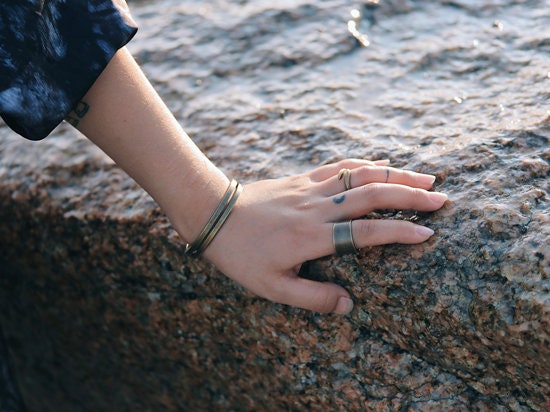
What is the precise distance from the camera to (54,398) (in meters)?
2.84

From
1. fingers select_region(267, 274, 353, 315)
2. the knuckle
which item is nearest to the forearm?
fingers select_region(267, 274, 353, 315)

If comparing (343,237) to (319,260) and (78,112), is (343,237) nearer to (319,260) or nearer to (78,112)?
(319,260)

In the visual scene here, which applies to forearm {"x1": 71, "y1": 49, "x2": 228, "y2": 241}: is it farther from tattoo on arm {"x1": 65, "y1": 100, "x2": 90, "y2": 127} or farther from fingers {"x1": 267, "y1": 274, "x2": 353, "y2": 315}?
fingers {"x1": 267, "y1": 274, "x2": 353, "y2": 315}

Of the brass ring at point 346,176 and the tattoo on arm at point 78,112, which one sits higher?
the tattoo on arm at point 78,112

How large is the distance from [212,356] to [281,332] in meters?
0.31

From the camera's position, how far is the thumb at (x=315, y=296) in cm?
178

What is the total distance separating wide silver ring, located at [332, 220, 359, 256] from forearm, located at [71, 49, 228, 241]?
31 cm

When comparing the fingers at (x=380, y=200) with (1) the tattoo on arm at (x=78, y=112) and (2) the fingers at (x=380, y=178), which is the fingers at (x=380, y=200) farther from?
(1) the tattoo on arm at (x=78, y=112)

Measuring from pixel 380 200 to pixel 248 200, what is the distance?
0.34 metres

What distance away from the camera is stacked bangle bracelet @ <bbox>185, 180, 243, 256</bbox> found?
1774 millimetres

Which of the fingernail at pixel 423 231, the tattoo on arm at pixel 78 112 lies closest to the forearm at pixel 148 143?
the tattoo on arm at pixel 78 112

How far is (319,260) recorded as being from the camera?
1841 mm

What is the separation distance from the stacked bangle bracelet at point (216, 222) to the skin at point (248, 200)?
1cm

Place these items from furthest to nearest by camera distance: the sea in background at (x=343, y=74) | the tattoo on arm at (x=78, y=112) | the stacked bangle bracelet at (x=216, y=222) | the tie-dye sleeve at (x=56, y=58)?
the sea in background at (x=343, y=74) → the stacked bangle bracelet at (x=216, y=222) → the tattoo on arm at (x=78, y=112) → the tie-dye sleeve at (x=56, y=58)
